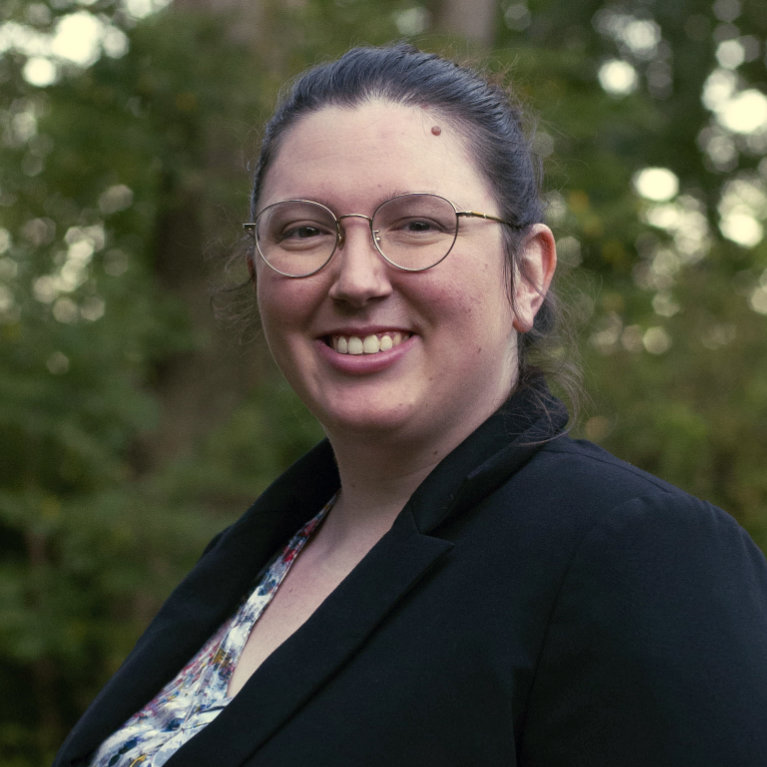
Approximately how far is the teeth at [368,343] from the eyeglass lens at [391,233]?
122 millimetres

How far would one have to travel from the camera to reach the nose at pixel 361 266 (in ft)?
5.11

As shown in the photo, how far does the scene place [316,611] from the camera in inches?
58.7

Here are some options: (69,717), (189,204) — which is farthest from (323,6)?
(69,717)

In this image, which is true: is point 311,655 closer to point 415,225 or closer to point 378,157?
point 415,225

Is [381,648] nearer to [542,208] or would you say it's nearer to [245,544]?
[245,544]

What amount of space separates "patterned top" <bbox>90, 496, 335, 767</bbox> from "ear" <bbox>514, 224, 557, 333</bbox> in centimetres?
63

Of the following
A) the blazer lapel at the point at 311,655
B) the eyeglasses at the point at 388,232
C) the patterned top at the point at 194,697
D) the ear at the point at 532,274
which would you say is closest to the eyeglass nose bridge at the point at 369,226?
the eyeglasses at the point at 388,232

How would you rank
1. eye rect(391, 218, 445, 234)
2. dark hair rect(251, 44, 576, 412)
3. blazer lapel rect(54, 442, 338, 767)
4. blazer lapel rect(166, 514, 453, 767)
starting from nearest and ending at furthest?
1. blazer lapel rect(166, 514, 453, 767)
2. eye rect(391, 218, 445, 234)
3. dark hair rect(251, 44, 576, 412)
4. blazer lapel rect(54, 442, 338, 767)

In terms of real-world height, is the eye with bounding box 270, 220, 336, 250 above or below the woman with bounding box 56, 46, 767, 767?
above

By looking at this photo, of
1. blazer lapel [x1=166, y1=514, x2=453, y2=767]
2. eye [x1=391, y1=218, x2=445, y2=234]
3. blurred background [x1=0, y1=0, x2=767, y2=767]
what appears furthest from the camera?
blurred background [x1=0, y1=0, x2=767, y2=767]

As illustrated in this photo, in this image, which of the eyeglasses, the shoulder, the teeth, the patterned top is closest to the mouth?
the teeth

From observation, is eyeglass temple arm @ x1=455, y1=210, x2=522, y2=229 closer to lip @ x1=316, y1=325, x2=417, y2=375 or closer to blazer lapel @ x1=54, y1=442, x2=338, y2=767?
lip @ x1=316, y1=325, x2=417, y2=375

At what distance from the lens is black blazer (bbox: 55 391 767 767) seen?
1.19 meters

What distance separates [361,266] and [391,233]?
2.8 inches
